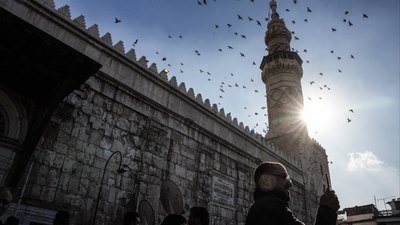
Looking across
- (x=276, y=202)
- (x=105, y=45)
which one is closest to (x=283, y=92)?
(x=105, y=45)

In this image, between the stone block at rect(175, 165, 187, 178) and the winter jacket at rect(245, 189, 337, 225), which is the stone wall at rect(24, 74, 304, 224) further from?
the winter jacket at rect(245, 189, 337, 225)

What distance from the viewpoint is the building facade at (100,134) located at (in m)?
5.89

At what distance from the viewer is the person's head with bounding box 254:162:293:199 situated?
212 cm

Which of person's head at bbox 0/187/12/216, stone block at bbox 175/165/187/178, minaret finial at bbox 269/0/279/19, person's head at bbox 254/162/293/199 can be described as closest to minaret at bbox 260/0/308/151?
minaret finial at bbox 269/0/279/19

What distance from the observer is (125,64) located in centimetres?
876

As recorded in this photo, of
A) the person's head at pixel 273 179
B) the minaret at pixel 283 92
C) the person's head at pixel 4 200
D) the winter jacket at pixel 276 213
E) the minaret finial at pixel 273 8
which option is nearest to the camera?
the winter jacket at pixel 276 213

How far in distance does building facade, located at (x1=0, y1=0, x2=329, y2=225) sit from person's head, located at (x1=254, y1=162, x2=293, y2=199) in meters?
4.72

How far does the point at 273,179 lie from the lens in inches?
84.4

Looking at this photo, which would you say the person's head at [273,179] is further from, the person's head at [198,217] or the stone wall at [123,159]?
the stone wall at [123,159]

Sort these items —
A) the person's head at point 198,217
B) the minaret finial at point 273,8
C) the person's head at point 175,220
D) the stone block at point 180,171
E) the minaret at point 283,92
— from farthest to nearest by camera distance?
the minaret finial at point 273,8 → the minaret at point 283,92 → the stone block at point 180,171 → the person's head at point 198,217 → the person's head at point 175,220

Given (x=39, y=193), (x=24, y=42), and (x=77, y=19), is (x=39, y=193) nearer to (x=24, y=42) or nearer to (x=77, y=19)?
(x=24, y=42)

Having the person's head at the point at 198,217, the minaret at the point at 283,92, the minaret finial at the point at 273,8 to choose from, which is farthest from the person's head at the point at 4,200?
the minaret finial at the point at 273,8

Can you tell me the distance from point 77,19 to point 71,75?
8.72 ft

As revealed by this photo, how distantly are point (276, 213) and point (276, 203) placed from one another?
8 centimetres
